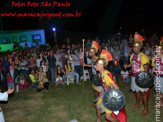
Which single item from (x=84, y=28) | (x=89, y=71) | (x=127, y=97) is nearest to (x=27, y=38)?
(x=89, y=71)

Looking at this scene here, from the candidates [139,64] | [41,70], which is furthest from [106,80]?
[41,70]

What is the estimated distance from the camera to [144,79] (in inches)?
181

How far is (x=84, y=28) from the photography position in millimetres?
39031

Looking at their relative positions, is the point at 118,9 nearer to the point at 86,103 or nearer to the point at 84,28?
the point at 84,28

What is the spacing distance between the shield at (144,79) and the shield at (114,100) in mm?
1427

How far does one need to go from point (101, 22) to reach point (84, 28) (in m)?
4.58

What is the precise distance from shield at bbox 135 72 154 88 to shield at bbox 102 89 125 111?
143 cm

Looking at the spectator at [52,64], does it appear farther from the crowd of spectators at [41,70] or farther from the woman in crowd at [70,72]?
the woman in crowd at [70,72]

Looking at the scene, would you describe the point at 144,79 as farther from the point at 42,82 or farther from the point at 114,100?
the point at 42,82

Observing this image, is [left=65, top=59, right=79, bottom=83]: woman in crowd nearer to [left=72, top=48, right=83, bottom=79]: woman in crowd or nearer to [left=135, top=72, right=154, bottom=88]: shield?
[left=72, top=48, right=83, bottom=79]: woman in crowd

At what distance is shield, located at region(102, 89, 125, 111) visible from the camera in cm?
348

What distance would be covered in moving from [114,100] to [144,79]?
1.65 m

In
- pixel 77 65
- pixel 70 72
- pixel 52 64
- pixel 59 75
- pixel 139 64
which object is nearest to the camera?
pixel 139 64

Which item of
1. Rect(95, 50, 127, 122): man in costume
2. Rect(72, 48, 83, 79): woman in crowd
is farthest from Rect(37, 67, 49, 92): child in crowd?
Rect(95, 50, 127, 122): man in costume
